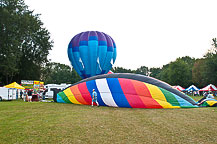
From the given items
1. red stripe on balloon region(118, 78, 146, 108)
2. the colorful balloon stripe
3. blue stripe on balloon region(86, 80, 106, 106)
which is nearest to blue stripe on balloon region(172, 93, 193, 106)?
the colorful balloon stripe

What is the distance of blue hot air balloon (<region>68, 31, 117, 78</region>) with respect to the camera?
24.2 meters

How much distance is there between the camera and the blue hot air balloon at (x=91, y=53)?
24180 millimetres

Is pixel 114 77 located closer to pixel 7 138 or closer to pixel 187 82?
pixel 7 138

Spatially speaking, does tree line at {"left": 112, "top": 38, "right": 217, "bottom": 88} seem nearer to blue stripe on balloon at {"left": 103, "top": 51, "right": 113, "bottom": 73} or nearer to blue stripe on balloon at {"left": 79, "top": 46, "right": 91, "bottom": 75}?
blue stripe on balloon at {"left": 103, "top": 51, "right": 113, "bottom": 73}

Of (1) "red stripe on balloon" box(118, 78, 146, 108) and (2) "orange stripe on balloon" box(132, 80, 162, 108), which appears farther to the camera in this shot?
(1) "red stripe on balloon" box(118, 78, 146, 108)

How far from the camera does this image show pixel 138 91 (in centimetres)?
1311

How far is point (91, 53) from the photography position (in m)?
24.1

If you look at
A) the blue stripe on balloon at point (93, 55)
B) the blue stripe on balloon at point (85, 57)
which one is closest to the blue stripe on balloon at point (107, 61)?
the blue stripe on balloon at point (93, 55)

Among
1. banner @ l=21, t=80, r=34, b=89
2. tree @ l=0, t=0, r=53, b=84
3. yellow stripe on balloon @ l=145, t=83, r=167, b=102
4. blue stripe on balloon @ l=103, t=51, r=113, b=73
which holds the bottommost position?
yellow stripe on balloon @ l=145, t=83, r=167, b=102

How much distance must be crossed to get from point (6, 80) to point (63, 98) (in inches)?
790

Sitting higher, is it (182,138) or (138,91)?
(138,91)

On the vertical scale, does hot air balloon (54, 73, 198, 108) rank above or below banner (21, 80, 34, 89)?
below

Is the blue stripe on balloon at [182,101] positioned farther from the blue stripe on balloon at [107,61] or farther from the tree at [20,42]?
the tree at [20,42]

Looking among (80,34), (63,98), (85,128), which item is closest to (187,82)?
(80,34)
